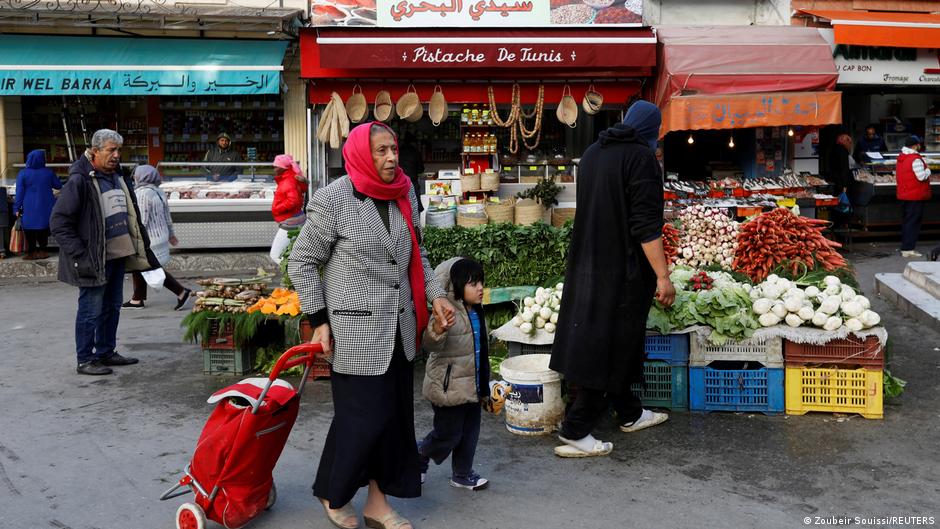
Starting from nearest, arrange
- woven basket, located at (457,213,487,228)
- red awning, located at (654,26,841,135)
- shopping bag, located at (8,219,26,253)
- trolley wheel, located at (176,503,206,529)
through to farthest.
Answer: trolley wheel, located at (176,503,206,529) → woven basket, located at (457,213,487,228) → red awning, located at (654,26,841,135) → shopping bag, located at (8,219,26,253)

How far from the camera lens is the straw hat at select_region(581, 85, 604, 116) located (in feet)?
45.8

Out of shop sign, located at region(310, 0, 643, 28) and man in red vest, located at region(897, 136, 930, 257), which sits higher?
shop sign, located at region(310, 0, 643, 28)

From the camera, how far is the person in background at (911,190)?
1298 centimetres

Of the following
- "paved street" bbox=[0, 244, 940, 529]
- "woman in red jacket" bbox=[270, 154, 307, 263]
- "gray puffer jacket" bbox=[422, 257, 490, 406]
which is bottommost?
"paved street" bbox=[0, 244, 940, 529]

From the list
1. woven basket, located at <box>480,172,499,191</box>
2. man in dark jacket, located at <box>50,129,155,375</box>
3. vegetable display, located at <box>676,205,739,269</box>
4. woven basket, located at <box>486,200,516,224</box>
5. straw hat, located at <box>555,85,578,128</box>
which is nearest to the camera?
man in dark jacket, located at <box>50,129,155,375</box>

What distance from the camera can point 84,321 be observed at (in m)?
7.34

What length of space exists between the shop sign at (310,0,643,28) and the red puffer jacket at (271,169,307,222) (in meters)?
4.42

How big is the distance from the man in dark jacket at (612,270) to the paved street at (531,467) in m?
0.39

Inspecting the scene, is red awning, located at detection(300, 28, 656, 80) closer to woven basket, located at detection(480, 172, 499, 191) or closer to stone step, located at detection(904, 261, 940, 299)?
woven basket, located at detection(480, 172, 499, 191)

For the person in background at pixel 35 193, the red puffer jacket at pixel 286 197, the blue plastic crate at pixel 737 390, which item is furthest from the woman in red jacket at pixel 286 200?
the blue plastic crate at pixel 737 390

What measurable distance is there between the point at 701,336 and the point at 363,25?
29.2 ft

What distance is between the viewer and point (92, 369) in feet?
24.5

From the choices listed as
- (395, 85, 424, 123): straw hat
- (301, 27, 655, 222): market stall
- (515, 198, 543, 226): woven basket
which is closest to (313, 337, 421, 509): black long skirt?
(515, 198, 543, 226): woven basket

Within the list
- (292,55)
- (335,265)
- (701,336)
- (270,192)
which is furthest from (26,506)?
(292,55)
